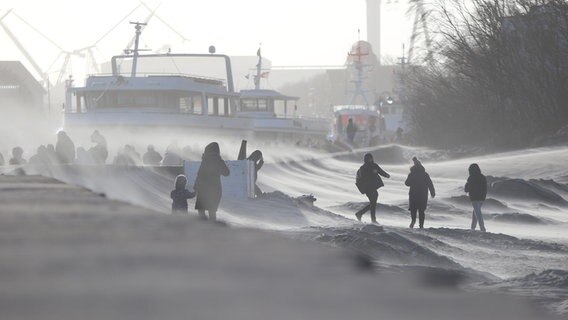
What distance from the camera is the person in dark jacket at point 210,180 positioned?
1566 cm

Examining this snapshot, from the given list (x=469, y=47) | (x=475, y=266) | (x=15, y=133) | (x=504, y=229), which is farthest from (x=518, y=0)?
(x=15, y=133)

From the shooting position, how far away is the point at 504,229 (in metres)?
25.2

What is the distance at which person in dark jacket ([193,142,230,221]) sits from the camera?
51.4ft

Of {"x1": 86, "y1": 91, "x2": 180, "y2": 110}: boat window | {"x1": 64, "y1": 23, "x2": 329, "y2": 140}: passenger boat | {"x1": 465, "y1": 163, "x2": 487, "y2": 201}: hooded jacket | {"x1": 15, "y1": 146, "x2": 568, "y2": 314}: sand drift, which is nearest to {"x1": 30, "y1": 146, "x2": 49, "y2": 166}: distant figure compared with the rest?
{"x1": 15, "y1": 146, "x2": 568, "y2": 314}: sand drift

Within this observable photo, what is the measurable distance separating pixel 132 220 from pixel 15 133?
5130 inches

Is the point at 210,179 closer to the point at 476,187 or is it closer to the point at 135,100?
the point at 476,187

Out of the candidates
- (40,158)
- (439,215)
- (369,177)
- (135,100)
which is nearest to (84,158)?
(40,158)

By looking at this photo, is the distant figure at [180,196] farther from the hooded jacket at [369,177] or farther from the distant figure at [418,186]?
the hooded jacket at [369,177]

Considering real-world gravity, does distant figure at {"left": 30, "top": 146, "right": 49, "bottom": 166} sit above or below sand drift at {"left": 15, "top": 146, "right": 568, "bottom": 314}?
above

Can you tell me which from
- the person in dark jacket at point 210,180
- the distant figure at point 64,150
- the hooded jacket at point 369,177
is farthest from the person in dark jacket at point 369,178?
the distant figure at point 64,150

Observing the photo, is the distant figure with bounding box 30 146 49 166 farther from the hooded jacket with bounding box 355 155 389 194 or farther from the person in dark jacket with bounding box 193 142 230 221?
the person in dark jacket with bounding box 193 142 230 221

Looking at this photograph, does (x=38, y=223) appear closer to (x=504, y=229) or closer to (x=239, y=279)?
(x=239, y=279)

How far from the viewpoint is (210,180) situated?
15812 millimetres

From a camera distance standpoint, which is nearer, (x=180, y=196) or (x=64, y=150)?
(x=180, y=196)
